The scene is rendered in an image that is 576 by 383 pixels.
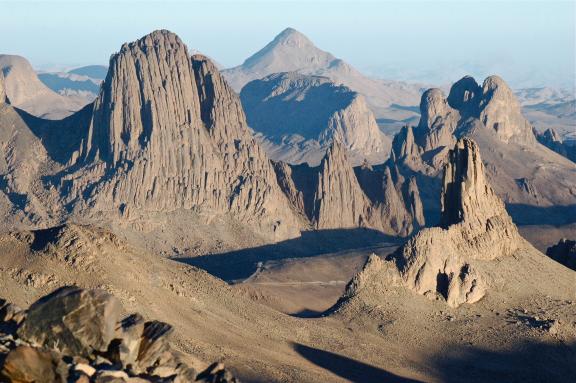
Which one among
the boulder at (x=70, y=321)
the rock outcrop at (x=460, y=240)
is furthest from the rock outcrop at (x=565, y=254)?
the boulder at (x=70, y=321)

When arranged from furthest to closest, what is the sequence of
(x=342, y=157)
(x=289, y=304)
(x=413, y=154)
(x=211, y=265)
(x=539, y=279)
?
(x=413, y=154), (x=342, y=157), (x=211, y=265), (x=289, y=304), (x=539, y=279)

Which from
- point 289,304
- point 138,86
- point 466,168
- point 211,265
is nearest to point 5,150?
point 138,86

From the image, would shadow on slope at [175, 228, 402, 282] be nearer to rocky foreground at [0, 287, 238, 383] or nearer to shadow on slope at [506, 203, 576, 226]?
shadow on slope at [506, 203, 576, 226]

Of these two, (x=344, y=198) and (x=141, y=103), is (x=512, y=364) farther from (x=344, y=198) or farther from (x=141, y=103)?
(x=344, y=198)

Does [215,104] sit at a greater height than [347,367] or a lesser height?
lesser

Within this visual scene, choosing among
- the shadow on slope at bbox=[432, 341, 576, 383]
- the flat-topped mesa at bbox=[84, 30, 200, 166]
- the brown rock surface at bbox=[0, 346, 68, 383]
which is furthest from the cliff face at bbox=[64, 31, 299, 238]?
the brown rock surface at bbox=[0, 346, 68, 383]

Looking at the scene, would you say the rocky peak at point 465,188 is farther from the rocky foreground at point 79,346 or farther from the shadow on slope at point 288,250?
the rocky foreground at point 79,346

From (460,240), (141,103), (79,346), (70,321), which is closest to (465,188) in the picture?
(460,240)

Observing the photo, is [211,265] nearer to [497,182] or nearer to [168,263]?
[168,263]
